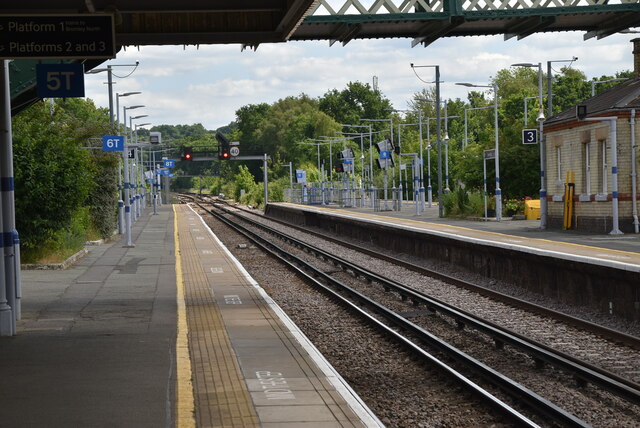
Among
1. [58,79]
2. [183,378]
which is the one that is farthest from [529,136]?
[183,378]

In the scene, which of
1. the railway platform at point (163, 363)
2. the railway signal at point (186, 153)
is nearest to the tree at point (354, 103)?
the railway signal at point (186, 153)

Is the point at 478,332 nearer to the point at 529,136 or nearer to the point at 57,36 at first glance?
the point at 57,36

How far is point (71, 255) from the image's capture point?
2894cm

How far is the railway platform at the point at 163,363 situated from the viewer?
892cm

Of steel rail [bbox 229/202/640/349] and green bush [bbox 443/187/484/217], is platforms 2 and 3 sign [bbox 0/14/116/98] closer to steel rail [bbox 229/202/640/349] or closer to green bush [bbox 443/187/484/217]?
steel rail [bbox 229/202/640/349]

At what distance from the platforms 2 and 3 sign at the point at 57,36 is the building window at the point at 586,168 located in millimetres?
25748

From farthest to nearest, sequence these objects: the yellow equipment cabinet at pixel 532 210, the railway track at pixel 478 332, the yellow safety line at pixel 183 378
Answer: the yellow equipment cabinet at pixel 532 210, the railway track at pixel 478 332, the yellow safety line at pixel 183 378

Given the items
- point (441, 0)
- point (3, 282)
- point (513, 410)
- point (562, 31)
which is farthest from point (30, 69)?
point (513, 410)

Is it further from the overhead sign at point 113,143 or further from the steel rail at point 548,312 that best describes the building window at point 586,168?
the overhead sign at point 113,143

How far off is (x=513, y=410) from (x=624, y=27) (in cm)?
992

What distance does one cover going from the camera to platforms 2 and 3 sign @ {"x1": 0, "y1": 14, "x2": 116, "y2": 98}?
1305cm

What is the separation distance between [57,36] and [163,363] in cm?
465

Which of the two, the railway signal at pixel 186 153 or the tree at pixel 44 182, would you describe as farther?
the railway signal at pixel 186 153

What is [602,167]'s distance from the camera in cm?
3500
